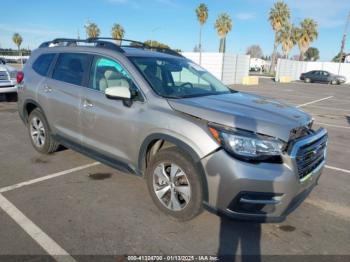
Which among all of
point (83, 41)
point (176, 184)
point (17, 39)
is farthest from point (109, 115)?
point (17, 39)

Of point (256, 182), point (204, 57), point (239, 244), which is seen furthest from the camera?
point (204, 57)

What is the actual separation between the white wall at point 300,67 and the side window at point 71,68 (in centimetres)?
3473

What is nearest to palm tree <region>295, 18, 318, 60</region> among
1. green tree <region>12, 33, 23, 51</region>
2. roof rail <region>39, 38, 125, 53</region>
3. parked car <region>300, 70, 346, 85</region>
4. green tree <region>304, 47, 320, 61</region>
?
parked car <region>300, 70, 346, 85</region>

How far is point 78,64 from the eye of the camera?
14.9 feet

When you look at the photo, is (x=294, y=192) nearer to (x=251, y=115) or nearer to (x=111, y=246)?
(x=251, y=115)

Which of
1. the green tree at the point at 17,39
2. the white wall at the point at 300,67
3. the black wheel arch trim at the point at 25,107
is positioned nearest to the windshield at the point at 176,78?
the black wheel arch trim at the point at 25,107

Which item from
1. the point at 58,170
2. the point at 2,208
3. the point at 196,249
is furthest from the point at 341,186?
the point at 2,208

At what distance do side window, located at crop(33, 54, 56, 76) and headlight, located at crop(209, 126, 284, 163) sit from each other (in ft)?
11.5

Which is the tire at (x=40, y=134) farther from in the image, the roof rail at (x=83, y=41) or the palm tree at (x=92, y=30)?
the palm tree at (x=92, y=30)

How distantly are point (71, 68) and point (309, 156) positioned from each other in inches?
135

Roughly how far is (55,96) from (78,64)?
633 mm

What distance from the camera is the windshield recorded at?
382 centimetres

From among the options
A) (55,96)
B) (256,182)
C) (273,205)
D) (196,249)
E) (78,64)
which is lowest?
(196,249)

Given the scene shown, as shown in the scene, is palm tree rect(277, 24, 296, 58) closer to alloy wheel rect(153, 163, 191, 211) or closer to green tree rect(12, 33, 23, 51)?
alloy wheel rect(153, 163, 191, 211)
